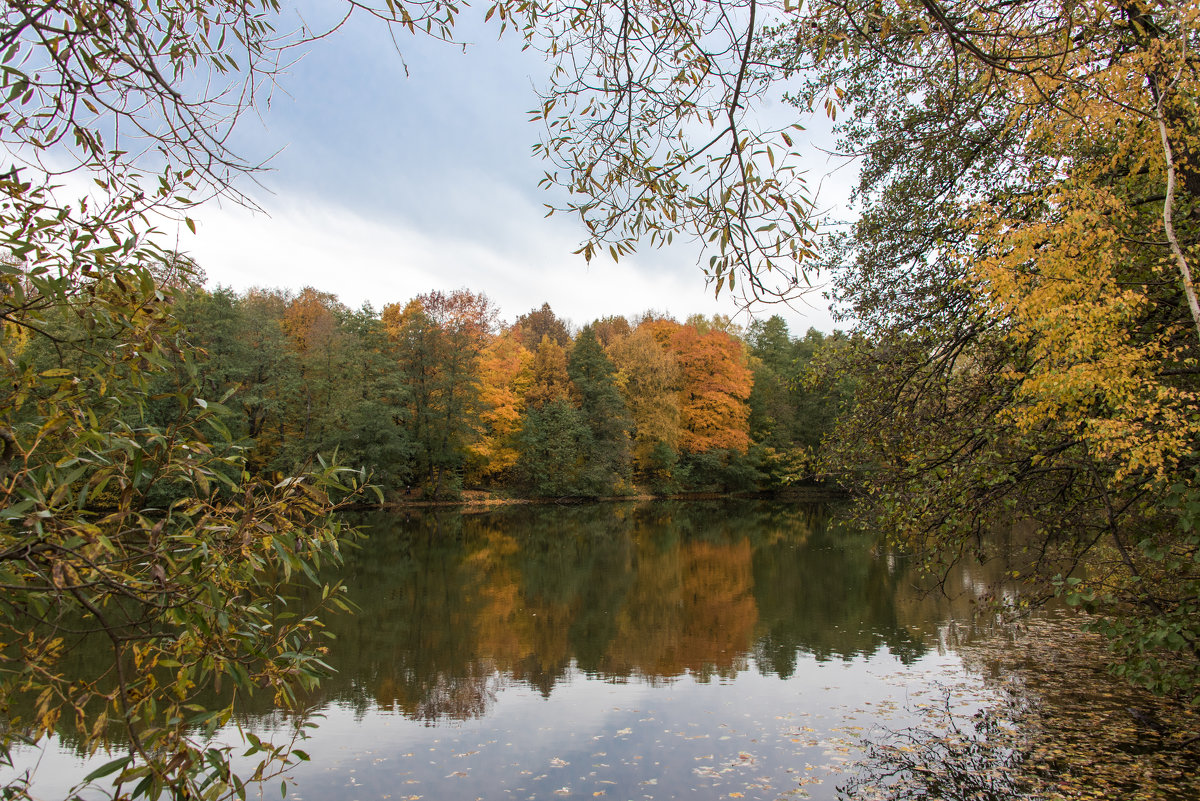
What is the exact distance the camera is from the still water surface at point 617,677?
22.3ft

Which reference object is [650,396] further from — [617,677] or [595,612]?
[617,677]

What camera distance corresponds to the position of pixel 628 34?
10.6ft

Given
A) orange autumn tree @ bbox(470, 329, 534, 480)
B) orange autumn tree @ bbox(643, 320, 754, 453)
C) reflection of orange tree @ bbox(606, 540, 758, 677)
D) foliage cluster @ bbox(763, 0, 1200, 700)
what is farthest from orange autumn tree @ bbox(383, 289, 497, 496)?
foliage cluster @ bbox(763, 0, 1200, 700)

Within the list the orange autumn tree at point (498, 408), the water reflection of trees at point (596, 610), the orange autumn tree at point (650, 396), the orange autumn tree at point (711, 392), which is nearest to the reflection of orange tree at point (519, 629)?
the water reflection of trees at point (596, 610)

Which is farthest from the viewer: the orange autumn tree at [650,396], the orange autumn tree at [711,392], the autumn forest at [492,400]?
the orange autumn tree at [711,392]

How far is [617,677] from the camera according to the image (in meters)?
9.88

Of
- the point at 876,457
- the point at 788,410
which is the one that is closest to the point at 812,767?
the point at 876,457

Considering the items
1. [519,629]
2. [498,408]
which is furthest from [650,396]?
[519,629]

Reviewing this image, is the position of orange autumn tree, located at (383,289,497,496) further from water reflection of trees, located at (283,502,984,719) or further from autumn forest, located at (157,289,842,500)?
water reflection of trees, located at (283,502,984,719)

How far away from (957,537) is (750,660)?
14.4 ft

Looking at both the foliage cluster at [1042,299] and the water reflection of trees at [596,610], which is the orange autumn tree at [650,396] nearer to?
the water reflection of trees at [596,610]

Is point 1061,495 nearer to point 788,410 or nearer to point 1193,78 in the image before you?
point 1193,78

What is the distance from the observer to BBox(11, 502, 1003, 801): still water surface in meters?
6.80

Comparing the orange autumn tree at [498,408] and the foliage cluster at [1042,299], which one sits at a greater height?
the orange autumn tree at [498,408]
